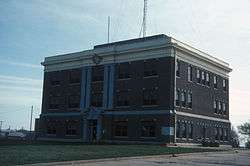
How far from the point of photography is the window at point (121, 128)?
5381 centimetres

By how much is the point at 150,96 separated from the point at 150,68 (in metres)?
3.47

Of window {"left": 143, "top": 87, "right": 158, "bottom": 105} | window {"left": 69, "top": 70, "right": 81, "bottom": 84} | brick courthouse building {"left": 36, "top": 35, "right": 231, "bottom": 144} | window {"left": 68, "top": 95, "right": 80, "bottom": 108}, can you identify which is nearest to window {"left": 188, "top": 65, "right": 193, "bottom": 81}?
brick courthouse building {"left": 36, "top": 35, "right": 231, "bottom": 144}

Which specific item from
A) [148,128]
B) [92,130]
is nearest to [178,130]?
[148,128]

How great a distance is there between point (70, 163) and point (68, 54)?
140ft

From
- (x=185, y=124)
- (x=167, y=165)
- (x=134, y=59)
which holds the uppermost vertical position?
(x=134, y=59)

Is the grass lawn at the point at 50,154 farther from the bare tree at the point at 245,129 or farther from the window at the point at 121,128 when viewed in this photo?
the bare tree at the point at 245,129

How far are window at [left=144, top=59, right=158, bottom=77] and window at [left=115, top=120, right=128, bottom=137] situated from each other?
666cm

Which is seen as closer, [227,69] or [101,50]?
[101,50]

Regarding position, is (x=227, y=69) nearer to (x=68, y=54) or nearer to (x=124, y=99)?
(x=124, y=99)

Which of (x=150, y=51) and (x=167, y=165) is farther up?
(x=150, y=51)

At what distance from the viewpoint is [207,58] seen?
58844mm

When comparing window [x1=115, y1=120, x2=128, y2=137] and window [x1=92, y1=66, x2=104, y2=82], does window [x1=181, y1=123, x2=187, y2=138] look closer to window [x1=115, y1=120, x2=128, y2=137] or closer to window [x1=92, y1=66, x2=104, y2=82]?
window [x1=115, y1=120, x2=128, y2=137]

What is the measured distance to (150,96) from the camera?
52531mm

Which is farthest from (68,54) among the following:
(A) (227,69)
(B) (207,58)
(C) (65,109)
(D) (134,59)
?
(A) (227,69)
